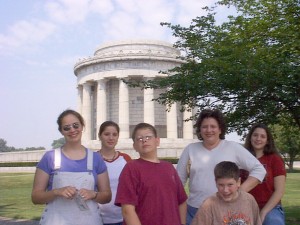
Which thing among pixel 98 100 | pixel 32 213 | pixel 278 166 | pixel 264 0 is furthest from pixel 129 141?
pixel 278 166

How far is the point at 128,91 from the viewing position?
47.6m

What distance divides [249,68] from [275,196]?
15.8 ft

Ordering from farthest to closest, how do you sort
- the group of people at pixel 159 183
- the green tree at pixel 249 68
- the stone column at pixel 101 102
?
the stone column at pixel 101 102
the green tree at pixel 249 68
the group of people at pixel 159 183

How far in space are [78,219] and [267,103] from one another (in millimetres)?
6587

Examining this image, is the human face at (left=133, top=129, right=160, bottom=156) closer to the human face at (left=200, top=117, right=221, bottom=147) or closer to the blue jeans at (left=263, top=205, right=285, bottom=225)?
the human face at (left=200, top=117, right=221, bottom=147)

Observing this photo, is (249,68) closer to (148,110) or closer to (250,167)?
(250,167)

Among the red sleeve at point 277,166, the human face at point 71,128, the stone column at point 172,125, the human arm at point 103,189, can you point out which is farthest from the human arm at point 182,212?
the stone column at point 172,125

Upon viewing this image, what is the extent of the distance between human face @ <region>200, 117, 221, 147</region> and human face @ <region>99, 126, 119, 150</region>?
140 cm

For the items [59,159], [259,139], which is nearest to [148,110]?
[259,139]

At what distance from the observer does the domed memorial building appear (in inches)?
1770

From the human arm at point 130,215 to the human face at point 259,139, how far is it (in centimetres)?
195

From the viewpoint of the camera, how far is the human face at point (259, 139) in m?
4.93

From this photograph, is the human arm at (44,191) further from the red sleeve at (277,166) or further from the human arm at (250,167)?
the red sleeve at (277,166)

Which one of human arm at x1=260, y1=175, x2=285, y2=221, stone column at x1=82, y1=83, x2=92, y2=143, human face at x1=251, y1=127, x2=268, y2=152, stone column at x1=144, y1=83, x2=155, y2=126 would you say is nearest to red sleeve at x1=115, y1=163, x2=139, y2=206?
human arm at x1=260, y1=175, x2=285, y2=221
